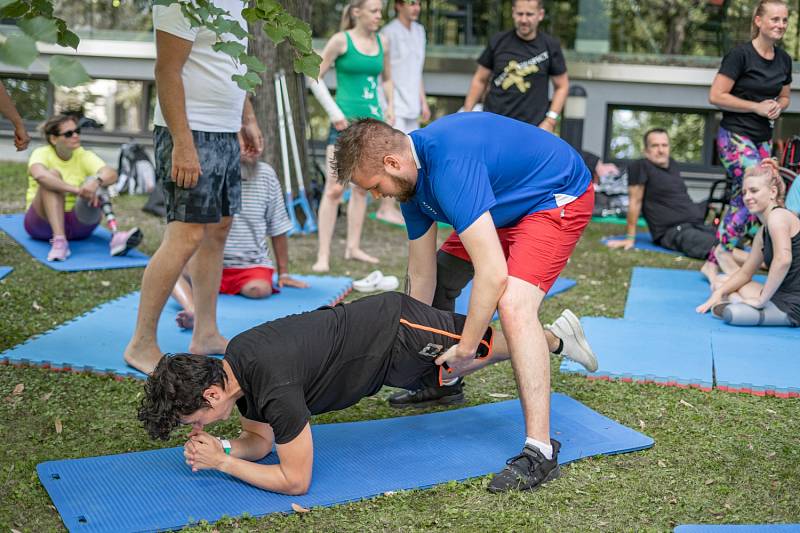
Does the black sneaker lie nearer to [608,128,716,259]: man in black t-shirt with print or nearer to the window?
[608,128,716,259]: man in black t-shirt with print

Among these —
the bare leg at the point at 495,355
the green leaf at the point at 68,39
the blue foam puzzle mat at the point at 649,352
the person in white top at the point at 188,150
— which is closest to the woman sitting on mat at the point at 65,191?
the person in white top at the point at 188,150

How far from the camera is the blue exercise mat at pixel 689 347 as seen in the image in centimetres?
417

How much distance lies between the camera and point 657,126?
1240 cm

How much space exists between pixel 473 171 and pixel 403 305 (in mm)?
586

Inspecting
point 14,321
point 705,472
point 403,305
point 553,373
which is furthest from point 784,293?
point 14,321

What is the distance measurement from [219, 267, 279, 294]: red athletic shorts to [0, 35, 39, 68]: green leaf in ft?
12.9

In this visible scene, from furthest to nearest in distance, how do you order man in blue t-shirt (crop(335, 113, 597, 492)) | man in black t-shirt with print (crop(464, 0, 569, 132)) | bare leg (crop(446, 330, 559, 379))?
man in black t-shirt with print (crop(464, 0, 569, 132))
bare leg (crop(446, 330, 559, 379))
man in blue t-shirt (crop(335, 113, 597, 492))

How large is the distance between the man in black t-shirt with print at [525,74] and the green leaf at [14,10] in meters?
5.04

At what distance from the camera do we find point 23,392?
380 cm

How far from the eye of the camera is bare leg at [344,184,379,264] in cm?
688

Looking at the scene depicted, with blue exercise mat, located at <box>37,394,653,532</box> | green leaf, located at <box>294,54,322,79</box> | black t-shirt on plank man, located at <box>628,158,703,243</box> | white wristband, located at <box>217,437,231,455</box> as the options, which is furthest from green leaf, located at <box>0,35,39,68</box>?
black t-shirt on plank man, located at <box>628,158,703,243</box>

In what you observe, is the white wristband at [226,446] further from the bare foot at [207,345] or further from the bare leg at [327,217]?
the bare leg at [327,217]

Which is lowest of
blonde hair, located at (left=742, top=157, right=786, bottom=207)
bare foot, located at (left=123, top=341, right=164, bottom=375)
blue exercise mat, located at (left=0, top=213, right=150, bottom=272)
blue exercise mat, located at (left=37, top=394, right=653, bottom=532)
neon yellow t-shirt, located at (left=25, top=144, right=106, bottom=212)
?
blue exercise mat, located at (left=0, top=213, right=150, bottom=272)

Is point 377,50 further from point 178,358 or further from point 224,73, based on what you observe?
point 178,358
